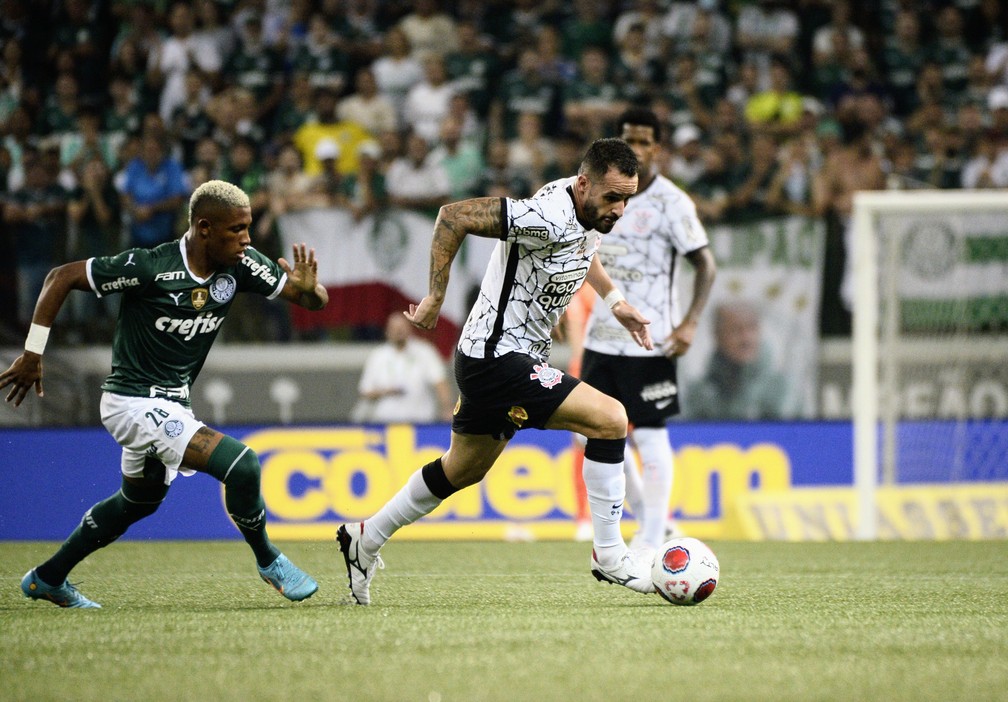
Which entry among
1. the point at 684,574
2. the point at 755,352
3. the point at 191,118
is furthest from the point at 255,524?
the point at 191,118

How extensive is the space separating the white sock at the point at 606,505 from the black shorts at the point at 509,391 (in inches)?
15.4

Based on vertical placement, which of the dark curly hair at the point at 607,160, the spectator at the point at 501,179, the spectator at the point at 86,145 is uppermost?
the spectator at the point at 86,145

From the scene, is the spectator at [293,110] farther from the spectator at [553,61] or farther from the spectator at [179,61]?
the spectator at [553,61]

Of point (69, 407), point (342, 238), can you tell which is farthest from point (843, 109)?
point (69, 407)

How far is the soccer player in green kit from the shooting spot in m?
5.64

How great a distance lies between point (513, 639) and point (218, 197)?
2.30 m

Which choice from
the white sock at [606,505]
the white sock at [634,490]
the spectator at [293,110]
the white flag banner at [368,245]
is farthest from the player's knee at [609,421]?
the spectator at [293,110]

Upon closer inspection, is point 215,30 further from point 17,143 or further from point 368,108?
point 17,143

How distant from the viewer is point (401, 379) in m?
12.3

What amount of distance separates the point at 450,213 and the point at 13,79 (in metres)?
10.7

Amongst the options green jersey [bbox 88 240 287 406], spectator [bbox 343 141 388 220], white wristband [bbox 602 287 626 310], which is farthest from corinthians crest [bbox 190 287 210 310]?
spectator [bbox 343 141 388 220]

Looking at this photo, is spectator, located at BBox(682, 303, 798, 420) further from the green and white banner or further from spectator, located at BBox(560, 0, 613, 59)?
spectator, located at BBox(560, 0, 613, 59)

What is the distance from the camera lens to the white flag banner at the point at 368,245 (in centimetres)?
1223

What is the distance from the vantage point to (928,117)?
47.4 feet
